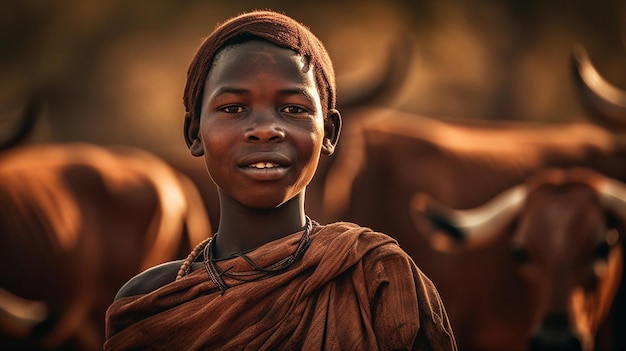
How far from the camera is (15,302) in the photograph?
7.65 m

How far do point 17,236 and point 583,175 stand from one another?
3528 mm

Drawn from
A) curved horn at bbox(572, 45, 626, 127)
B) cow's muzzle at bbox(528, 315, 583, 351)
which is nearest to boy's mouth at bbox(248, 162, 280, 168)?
cow's muzzle at bbox(528, 315, 583, 351)

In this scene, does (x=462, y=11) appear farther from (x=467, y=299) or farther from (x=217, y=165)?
(x=217, y=165)

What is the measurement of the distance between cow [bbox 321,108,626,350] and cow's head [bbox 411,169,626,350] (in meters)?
0.30

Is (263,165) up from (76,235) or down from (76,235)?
up

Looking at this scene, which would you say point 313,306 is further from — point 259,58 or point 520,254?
point 520,254

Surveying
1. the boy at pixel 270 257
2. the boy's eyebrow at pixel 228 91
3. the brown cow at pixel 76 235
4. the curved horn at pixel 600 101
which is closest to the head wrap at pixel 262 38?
the boy at pixel 270 257

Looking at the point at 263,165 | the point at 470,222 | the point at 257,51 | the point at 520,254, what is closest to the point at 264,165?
the point at 263,165

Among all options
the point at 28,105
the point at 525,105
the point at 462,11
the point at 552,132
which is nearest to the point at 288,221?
the point at 28,105

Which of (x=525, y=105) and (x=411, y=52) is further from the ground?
(x=411, y=52)

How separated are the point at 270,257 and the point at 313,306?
0.15 m

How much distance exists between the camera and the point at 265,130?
2.96 metres

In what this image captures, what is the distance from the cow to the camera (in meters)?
8.26

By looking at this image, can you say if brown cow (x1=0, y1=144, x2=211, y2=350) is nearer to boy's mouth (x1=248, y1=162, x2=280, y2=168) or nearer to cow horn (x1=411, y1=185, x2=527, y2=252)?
cow horn (x1=411, y1=185, x2=527, y2=252)
